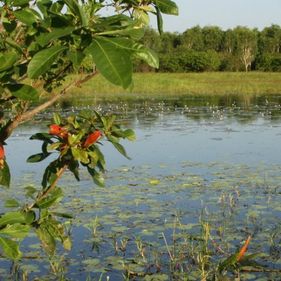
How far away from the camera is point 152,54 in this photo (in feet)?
4.46

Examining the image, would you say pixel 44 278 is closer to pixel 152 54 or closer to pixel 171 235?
pixel 171 235

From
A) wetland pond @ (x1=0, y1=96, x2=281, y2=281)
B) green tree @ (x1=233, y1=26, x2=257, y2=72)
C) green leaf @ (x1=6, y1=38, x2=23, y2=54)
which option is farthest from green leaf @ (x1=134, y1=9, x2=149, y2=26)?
green tree @ (x1=233, y1=26, x2=257, y2=72)

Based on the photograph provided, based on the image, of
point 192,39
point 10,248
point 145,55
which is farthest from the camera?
point 192,39

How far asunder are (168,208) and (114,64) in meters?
7.40

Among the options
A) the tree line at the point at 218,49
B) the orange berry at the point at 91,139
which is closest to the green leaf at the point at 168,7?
the orange berry at the point at 91,139

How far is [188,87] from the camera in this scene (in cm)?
4225

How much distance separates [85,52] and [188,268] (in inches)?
194

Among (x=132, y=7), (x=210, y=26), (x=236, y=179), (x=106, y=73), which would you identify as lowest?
(x=236, y=179)

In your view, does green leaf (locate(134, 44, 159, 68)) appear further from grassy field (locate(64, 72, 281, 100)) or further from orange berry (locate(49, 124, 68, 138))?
grassy field (locate(64, 72, 281, 100))

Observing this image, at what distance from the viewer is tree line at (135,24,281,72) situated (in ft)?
205

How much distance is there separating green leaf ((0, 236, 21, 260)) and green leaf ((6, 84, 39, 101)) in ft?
1.59

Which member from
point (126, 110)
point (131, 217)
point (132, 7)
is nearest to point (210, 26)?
point (126, 110)

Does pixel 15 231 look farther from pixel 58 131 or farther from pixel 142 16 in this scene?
pixel 142 16

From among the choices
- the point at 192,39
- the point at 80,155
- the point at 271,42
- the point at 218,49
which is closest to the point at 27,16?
the point at 80,155
